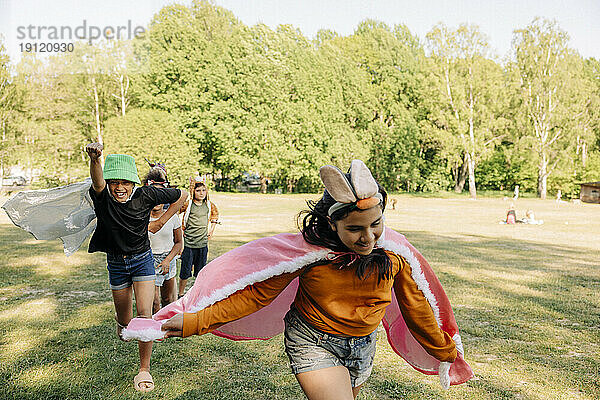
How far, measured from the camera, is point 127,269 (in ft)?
16.3

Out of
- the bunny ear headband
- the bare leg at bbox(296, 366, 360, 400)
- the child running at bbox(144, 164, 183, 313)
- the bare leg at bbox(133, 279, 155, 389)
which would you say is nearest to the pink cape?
the bunny ear headband

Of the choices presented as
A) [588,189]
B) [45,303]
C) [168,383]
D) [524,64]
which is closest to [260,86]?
[524,64]

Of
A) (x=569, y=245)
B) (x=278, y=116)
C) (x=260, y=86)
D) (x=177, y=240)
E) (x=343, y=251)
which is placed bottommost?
(x=569, y=245)

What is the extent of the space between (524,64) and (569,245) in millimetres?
37344

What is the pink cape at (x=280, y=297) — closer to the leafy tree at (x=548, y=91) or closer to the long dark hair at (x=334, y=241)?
the long dark hair at (x=334, y=241)

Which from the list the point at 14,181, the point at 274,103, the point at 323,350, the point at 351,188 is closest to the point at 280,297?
the point at 323,350

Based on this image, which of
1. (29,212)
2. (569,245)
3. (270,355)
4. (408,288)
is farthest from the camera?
(569,245)

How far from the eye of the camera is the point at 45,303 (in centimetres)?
827

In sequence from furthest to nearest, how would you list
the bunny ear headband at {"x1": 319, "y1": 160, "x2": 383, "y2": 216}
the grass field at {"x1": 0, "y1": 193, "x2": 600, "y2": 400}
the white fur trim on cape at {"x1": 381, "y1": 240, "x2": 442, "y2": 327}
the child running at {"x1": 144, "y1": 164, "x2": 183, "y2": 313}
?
the child running at {"x1": 144, "y1": 164, "x2": 183, "y2": 313}
the grass field at {"x1": 0, "y1": 193, "x2": 600, "y2": 400}
the white fur trim on cape at {"x1": 381, "y1": 240, "x2": 442, "y2": 327}
the bunny ear headband at {"x1": 319, "y1": 160, "x2": 383, "y2": 216}

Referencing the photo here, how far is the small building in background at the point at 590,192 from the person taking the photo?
4584cm

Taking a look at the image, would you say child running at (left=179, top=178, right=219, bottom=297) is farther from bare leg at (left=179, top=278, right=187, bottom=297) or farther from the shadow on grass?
the shadow on grass

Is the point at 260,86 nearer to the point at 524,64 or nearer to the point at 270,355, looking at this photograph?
the point at 524,64

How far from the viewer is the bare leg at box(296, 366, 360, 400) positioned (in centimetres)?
276

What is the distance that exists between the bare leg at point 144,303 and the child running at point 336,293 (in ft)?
7.96
